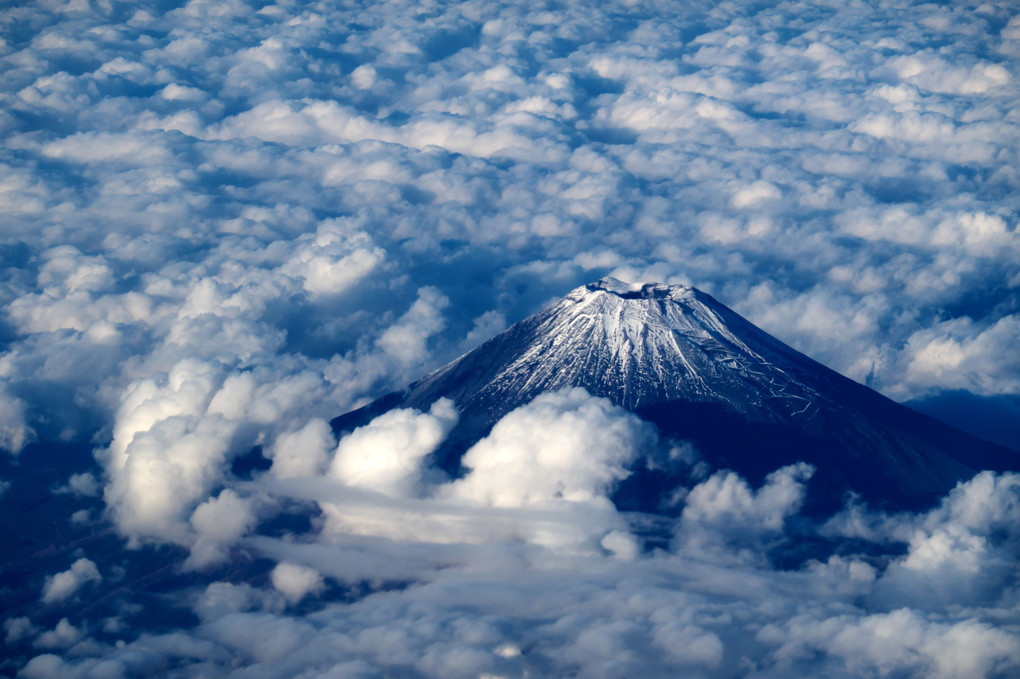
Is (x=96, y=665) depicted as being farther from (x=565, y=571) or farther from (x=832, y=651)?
(x=832, y=651)

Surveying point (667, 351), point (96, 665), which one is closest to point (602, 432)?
point (667, 351)

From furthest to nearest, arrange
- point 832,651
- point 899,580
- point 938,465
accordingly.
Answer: point 938,465 < point 899,580 < point 832,651

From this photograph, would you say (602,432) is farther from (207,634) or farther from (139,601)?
(139,601)

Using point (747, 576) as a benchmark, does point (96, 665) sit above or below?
below

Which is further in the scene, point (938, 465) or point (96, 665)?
point (938, 465)

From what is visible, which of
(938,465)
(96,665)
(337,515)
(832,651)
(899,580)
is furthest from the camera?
(337,515)

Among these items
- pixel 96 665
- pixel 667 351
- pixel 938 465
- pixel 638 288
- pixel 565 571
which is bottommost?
pixel 96 665
